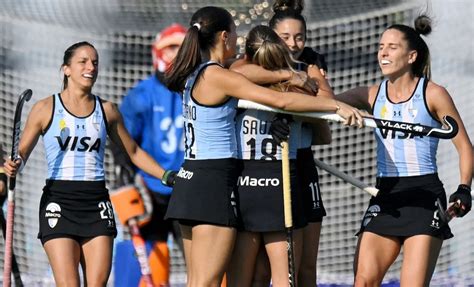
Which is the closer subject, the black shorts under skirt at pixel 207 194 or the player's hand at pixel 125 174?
the black shorts under skirt at pixel 207 194

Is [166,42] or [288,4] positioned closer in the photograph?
[288,4]

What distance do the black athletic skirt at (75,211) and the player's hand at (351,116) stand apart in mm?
1750

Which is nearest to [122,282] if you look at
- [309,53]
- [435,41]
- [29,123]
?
[29,123]

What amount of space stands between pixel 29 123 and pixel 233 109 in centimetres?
157

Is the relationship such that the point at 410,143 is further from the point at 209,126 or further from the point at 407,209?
the point at 209,126

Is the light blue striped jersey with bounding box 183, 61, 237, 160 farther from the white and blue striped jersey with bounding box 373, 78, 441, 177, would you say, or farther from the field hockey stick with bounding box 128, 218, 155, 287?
the field hockey stick with bounding box 128, 218, 155, 287

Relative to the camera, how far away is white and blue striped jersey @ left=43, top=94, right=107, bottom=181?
7.27 metres

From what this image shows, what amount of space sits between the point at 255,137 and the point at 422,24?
1.29 meters

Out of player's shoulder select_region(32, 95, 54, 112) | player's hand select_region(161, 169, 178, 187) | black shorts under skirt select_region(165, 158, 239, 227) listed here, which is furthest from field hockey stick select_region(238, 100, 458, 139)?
player's shoulder select_region(32, 95, 54, 112)

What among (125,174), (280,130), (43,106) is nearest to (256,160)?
(280,130)

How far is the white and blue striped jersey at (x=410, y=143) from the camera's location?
6746mm

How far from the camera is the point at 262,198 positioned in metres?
6.41

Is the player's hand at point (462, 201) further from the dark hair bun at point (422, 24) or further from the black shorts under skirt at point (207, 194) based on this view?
the black shorts under skirt at point (207, 194)

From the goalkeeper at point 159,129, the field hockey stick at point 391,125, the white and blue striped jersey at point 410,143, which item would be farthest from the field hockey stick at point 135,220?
the field hockey stick at point 391,125
